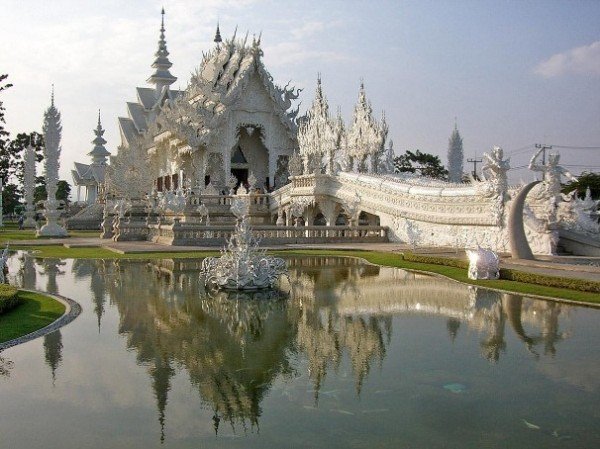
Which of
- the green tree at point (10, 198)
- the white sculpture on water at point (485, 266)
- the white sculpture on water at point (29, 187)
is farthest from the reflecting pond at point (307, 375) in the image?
the green tree at point (10, 198)

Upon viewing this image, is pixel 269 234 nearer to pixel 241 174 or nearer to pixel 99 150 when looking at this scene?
pixel 241 174

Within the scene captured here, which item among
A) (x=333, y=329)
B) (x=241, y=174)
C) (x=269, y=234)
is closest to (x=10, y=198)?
(x=241, y=174)

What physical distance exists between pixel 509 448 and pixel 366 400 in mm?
1382

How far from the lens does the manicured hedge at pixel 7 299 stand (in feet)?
31.1

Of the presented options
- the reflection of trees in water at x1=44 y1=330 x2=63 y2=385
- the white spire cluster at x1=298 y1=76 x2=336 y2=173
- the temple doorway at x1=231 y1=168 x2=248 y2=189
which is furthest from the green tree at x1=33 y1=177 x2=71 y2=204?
the reflection of trees in water at x1=44 y1=330 x2=63 y2=385

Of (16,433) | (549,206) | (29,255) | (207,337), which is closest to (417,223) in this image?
(549,206)

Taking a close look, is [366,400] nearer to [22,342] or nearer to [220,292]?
[22,342]

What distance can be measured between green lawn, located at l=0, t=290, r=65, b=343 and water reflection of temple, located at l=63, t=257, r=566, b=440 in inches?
35.2

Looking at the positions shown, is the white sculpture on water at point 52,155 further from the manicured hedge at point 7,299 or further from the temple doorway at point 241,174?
the manicured hedge at point 7,299

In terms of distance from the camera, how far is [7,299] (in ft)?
31.6

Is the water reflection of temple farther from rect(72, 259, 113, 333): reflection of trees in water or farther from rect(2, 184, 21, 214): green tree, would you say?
rect(2, 184, 21, 214): green tree

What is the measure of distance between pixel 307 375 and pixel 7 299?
5.42 meters

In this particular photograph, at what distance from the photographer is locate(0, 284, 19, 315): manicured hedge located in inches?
373

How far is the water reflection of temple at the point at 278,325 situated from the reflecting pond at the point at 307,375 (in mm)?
31
